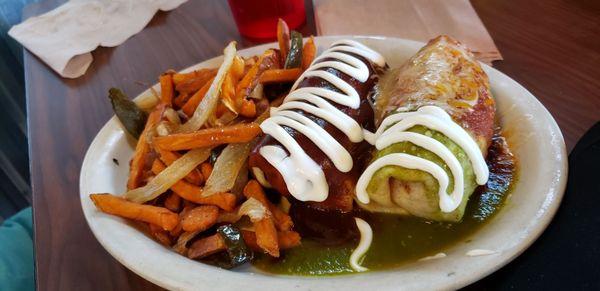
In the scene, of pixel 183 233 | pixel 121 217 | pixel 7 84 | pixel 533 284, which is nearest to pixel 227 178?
pixel 183 233

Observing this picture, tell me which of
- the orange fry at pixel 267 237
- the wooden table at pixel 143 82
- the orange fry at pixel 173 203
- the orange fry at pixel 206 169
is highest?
the orange fry at pixel 206 169

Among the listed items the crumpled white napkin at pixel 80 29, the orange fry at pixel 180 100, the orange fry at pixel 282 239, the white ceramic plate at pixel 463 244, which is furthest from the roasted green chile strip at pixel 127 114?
the crumpled white napkin at pixel 80 29

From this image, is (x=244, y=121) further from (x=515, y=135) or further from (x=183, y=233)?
(x=515, y=135)

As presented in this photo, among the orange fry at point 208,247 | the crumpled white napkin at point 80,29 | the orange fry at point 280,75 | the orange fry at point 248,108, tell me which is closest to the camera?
the orange fry at point 208,247

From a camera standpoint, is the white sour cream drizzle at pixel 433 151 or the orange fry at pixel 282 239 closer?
the white sour cream drizzle at pixel 433 151

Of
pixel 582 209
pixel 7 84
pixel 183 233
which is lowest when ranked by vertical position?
pixel 7 84

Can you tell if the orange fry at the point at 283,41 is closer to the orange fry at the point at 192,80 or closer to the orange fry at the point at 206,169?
the orange fry at the point at 192,80

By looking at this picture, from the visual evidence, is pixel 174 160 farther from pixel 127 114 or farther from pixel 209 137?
pixel 127 114
